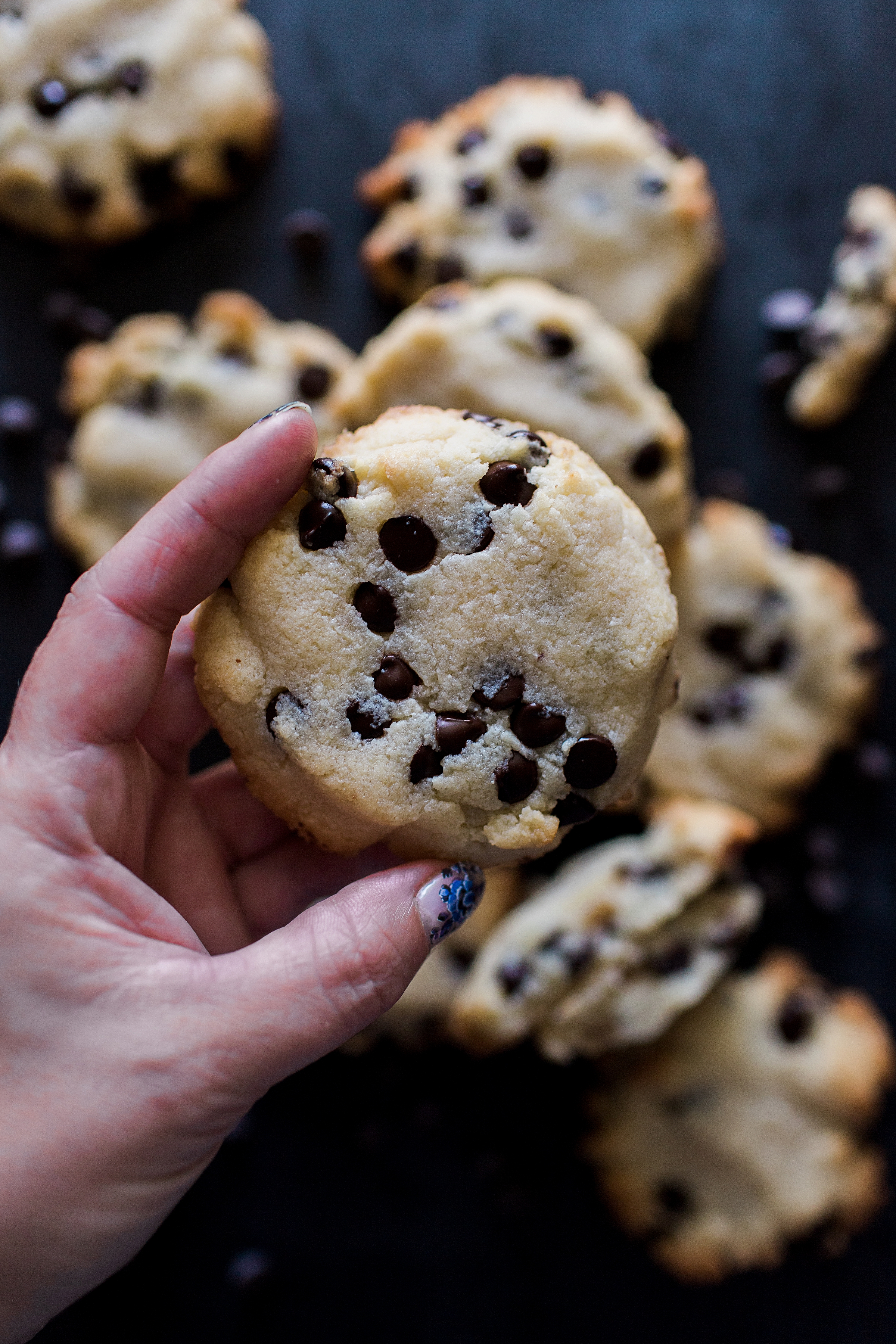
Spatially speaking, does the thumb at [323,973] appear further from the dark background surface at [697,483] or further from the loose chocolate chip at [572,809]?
the dark background surface at [697,483]

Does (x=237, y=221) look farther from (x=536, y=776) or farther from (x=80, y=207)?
(x=536, y=776)

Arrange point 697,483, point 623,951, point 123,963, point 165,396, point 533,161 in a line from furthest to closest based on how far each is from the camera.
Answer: point 697,483 → point 165,396 → point 533,161 → point 623,951 → point 123,963

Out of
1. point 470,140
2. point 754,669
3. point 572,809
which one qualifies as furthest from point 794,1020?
point 470,140

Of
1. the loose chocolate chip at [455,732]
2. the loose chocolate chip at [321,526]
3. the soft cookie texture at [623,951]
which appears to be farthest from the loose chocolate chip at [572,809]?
the soft cookie texture at [623,951]

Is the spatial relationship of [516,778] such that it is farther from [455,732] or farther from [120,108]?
[120,108]

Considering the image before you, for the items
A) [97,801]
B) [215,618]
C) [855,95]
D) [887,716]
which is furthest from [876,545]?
[97,801]

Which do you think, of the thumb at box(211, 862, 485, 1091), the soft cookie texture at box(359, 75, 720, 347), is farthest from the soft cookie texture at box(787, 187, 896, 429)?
the thumb at box(211, 862, 485, 1091)

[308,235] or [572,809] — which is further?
[308,235]
